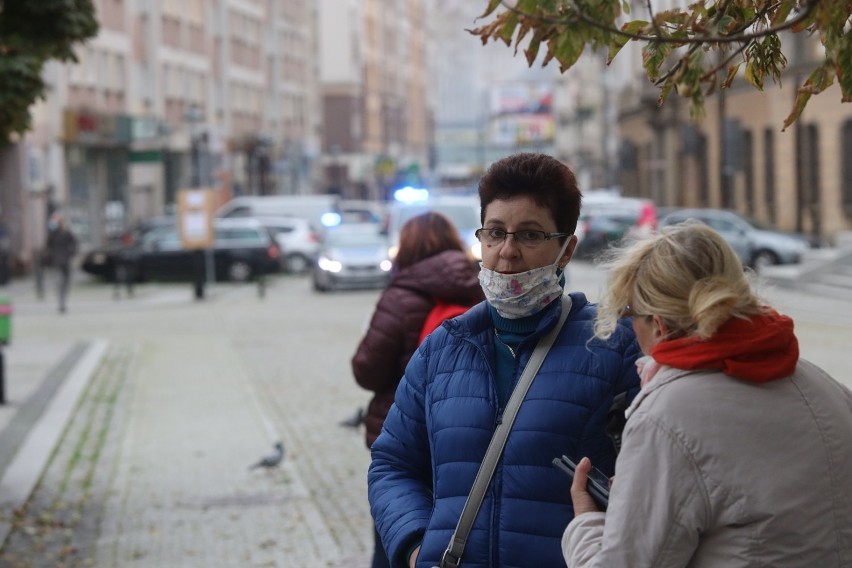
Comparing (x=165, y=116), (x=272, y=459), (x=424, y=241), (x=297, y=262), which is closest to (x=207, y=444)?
(x=272, y=459)

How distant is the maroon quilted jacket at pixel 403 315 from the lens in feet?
19.7

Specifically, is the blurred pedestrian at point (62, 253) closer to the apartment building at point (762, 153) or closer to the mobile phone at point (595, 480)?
the apartment building at point (762, 153)

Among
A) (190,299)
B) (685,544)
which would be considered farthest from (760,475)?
(190,299)

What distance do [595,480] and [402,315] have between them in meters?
2.72

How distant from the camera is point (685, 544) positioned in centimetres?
297

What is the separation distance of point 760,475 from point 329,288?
3191cm

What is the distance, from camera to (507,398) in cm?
364

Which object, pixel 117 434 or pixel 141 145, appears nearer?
pixel 117 434

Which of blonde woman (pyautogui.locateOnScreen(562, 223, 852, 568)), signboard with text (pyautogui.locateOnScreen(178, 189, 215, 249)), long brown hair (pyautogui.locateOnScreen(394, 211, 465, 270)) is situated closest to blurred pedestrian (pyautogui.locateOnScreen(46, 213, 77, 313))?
signboard with text (pyautogui.locateOnScreen(178, 189, 215, 249))

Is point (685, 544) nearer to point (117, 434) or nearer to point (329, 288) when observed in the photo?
point (117, 434)

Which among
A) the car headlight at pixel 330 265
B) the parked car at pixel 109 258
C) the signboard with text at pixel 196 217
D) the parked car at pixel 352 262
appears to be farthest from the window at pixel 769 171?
the signboard with text at pixel 196 217

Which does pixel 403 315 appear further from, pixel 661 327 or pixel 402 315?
pixel 661 327

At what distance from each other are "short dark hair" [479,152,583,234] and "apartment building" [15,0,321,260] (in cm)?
3268

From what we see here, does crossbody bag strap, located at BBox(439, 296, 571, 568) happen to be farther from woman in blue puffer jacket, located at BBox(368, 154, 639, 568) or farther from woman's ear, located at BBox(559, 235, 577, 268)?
woman's ear, located at BBox(559, 235, 577, 268)
